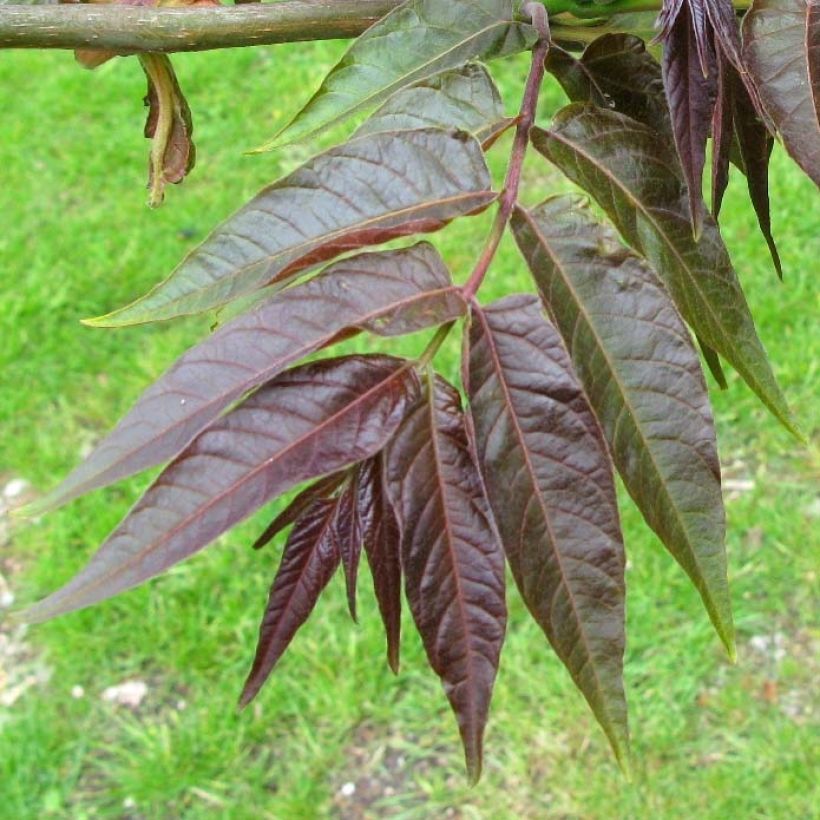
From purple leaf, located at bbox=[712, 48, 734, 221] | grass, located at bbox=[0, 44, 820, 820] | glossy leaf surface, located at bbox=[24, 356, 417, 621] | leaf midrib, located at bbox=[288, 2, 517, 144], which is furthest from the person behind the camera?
grass, located at bbox=[0, 44, 820, 820]

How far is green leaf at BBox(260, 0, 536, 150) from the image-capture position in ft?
2.10

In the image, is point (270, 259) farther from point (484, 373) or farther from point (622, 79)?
point (622, 79)

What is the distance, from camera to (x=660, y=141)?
60 cm

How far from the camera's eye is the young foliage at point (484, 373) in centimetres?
47

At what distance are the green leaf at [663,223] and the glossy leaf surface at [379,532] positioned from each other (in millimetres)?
181

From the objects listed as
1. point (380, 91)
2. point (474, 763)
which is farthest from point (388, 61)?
point (474, 763)

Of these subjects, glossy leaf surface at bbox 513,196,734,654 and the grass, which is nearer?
glossy leaf surface at bbox 513,196,734,654

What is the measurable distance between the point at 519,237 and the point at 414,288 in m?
0.08

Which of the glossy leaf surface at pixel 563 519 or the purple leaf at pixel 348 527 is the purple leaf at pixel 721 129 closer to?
the glossy leaf surface at pixel 563 519

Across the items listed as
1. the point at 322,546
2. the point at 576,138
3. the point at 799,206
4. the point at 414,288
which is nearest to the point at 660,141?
the point at 576,138

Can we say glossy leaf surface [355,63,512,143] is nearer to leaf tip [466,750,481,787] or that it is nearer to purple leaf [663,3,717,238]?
purple leaf [663,3,717,238]

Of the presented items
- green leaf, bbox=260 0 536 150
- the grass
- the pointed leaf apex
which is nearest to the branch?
green leaf, bbox=260 0 536 150

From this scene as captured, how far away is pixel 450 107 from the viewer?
0.60 m

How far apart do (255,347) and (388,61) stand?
25 cm
